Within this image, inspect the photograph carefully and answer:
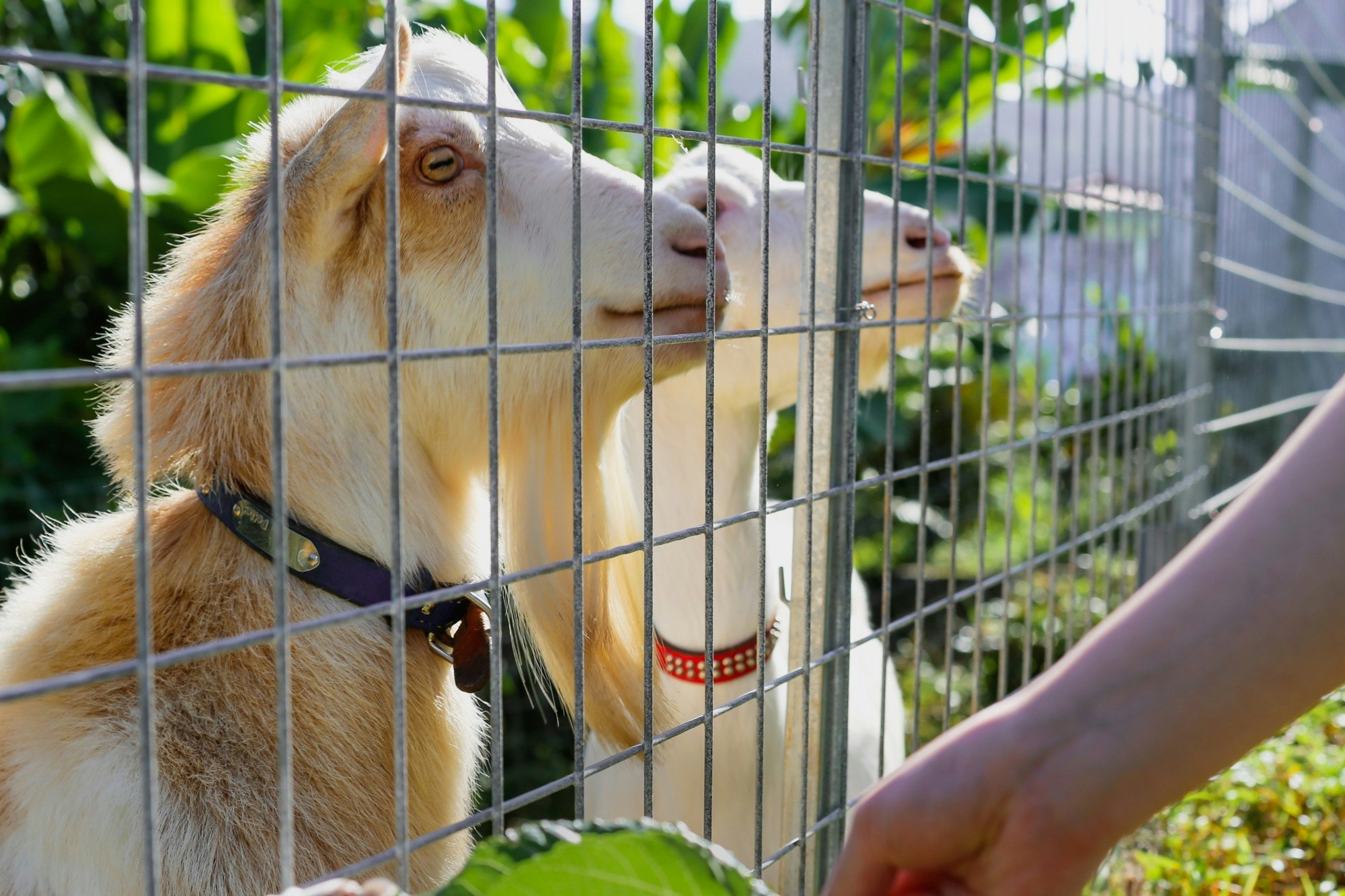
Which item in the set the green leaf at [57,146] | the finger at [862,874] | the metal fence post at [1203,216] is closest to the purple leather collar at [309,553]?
the finger at [862,874]

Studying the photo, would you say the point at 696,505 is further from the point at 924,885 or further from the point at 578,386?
the point at 924,885

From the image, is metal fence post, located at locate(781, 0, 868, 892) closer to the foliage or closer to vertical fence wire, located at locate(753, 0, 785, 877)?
vertical fence wire, located at locate(753, 0, 785, 877)

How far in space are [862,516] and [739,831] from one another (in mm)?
4405

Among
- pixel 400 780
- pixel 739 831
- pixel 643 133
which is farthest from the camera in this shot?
pixel 739 831

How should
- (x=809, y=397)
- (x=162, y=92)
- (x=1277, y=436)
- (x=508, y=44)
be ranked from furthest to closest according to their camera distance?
1. (x=508, y=44)
2. (x=162, y=92)
3. (x=1277, y=436)
4. (x=809, y=397)

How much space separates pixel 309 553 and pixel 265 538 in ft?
0.19

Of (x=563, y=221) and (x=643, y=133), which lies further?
(x=563, y=221)

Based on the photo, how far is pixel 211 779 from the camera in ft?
4.43

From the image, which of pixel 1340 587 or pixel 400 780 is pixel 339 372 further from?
pixel 1340 587

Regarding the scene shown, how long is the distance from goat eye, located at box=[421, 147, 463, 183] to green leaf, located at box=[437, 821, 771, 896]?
1.02 metres

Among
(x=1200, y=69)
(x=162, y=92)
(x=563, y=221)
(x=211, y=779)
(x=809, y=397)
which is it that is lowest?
(x=211, y=779)

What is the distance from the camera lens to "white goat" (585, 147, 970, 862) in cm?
225

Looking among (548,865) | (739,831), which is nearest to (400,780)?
(548,865)

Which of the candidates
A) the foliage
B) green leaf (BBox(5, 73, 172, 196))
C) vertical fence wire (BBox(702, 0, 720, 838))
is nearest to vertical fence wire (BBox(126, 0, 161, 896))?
vertical fence wire (BBox(702, 0, 720, 838))
